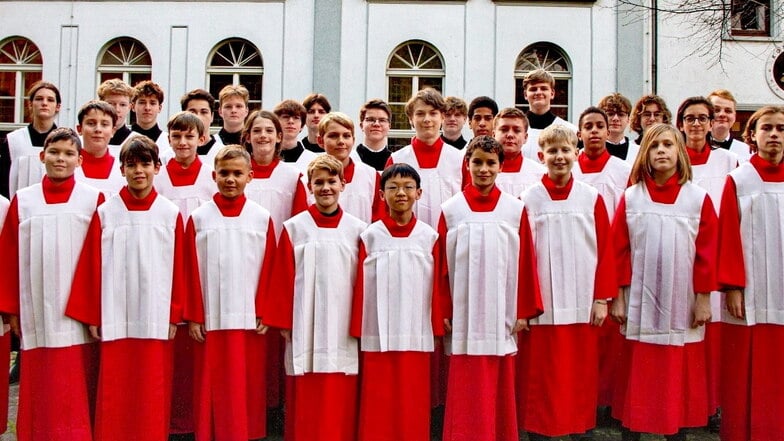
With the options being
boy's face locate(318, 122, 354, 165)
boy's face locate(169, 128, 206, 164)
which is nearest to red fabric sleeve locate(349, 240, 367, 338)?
boy's face locate(318, 122, 354, 165)

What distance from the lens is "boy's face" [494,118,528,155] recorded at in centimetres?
516

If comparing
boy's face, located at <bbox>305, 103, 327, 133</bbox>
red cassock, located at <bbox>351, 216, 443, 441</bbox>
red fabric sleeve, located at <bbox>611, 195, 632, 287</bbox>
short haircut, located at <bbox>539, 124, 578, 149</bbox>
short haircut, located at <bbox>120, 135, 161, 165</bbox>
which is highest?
boy's face, located at <bbox>305, 103, 327, 133</bbox>

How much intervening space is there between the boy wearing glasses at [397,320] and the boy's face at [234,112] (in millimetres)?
2050

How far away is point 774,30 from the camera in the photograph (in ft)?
48.9

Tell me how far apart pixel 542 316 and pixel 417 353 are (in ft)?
2.86

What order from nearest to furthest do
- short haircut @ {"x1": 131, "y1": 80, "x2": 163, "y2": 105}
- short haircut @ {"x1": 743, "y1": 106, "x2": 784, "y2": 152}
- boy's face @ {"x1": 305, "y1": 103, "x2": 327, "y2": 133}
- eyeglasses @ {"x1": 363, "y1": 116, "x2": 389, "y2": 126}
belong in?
short haircut @ {"x1": 743, "y1": 106, "x2": 784, "y2": 152} → eyeglasses @ {"x1": 363, "y1": 116, "x2": 389, "y2": 126} → short haircut @ {"x1": 131, "y1": 80, "x2": 163, "y2": 105} → boy's face @ {"x1": 305, "y1": 103, "x2": 327, "y2": 133}

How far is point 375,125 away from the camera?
18.0 ft

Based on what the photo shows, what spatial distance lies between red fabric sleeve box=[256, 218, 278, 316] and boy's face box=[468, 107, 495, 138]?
228 centimetres

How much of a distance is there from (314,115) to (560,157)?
278 centimetres

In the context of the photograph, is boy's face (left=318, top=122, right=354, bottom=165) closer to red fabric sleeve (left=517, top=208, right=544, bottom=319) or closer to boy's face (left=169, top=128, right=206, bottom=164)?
boy's face (left=169, top=128, right=206, bottom=164)

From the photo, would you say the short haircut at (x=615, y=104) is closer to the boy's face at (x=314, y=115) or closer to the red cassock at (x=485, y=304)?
the red cassock at (x=485, y=304)

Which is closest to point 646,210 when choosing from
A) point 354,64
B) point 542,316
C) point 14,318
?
point 542,316

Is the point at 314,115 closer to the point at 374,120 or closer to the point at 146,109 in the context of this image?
the point at 374,120

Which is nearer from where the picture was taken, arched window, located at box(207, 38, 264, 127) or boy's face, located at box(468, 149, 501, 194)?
boy's face, located at box(468, 149, 501, 194)
